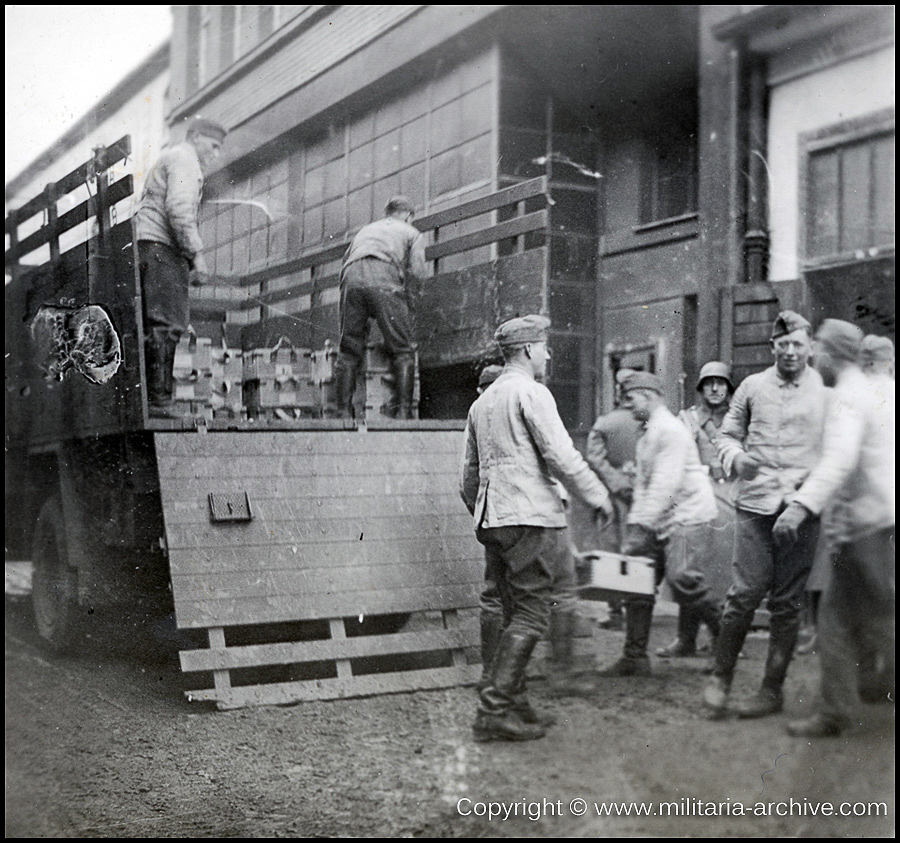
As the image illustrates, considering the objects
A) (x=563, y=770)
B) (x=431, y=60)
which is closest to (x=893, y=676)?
(x=563, y=770)

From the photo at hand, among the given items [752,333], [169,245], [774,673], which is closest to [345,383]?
[169,245]

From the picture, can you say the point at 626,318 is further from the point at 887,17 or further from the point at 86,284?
the point at 86,284

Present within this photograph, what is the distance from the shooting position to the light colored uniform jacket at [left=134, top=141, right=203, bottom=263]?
3.10 meters

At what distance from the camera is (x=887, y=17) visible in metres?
2.62

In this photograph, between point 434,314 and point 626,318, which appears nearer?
point 626,318

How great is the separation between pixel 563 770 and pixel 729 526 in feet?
2.69

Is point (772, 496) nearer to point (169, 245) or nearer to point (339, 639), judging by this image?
point (339, 639)

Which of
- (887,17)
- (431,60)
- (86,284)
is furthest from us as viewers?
(86,284)

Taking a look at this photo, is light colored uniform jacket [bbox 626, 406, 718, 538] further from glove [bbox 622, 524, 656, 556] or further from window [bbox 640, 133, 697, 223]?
window [bbox 640, 133, 697, 223]

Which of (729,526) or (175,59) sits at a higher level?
(175,59)

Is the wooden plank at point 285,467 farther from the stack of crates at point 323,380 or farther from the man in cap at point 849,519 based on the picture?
the man in cap at point 849,519

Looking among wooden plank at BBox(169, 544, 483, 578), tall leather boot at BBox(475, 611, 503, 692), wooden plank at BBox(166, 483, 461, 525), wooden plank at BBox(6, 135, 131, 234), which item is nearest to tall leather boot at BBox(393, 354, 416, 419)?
wooden plank at BBox(166, 483, 461, 525)

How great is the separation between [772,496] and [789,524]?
0.30 feet

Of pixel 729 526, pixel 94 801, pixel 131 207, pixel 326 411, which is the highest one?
pixel 131 207
